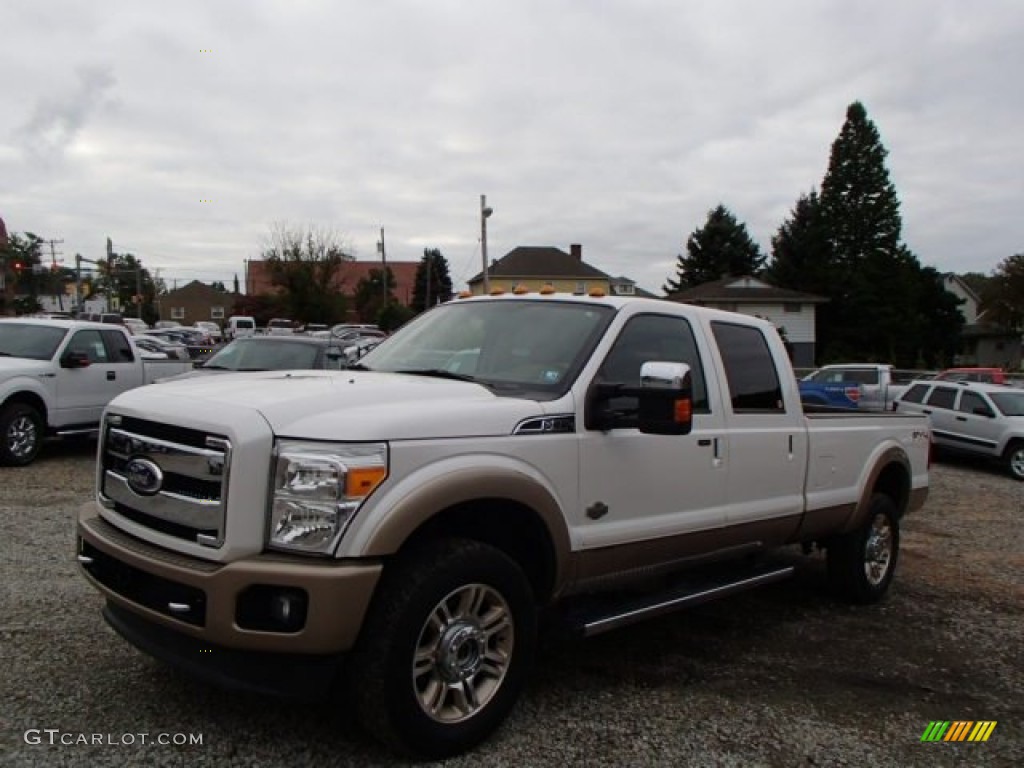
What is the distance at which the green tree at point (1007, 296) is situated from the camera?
49438 millimetres

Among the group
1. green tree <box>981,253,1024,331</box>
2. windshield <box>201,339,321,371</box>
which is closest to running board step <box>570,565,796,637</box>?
windshield <box>201,339,321,371</box>

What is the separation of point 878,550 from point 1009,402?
36.1 feet

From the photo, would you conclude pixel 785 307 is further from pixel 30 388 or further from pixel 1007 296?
pixel 30 388

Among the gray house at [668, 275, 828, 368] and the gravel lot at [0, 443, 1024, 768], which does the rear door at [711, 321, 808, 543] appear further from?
the gray house at [668, 275, 828, 368]

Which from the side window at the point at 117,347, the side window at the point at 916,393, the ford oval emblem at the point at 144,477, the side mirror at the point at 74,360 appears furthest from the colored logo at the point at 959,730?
the side window at the point at 916,393

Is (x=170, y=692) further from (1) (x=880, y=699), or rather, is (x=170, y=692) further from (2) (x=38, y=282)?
(2) (x=38, y=282)

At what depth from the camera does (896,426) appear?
603 cm

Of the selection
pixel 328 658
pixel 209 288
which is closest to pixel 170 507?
pixel 328 658

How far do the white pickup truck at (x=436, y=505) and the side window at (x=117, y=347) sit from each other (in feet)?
26.6

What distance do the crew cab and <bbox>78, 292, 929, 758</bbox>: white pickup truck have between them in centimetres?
1561

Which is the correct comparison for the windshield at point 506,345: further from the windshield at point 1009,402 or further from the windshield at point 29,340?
the windshield at point 1009,402

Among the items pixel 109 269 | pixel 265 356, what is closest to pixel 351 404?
pixel 265 356

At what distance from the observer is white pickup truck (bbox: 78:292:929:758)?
9.59 feet

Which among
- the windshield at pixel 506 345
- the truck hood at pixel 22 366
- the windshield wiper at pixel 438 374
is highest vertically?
the windshield at pixel 506 345
